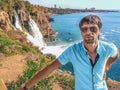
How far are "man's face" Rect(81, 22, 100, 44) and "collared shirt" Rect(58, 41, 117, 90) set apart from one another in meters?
0.10

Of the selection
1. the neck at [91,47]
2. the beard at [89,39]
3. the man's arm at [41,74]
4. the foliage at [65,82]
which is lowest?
the foliage at [65,82]

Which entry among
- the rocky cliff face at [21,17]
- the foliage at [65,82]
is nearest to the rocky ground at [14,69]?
the foliage at [65,82]

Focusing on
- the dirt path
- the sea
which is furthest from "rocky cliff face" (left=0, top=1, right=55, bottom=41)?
the dirt path

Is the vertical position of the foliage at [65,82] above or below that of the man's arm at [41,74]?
below

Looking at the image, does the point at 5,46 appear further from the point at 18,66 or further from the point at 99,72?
the point at 99,72

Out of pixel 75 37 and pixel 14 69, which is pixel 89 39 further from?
pixel 75 37

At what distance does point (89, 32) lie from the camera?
3.16 m

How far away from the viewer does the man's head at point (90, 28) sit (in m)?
3.16

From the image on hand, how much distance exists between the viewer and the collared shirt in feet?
10.4

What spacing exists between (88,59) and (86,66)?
0.23ft

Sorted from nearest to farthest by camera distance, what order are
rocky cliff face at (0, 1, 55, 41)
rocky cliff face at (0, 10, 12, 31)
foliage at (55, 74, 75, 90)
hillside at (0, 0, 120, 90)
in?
1. hillside at (0, 0, 120, 90)
2. foliage at (55, 74, 75, 90)
3. rocky cliff face at (0, 10, 12, 31)
4. rocky cliff face at (0, 1, 55, 41)

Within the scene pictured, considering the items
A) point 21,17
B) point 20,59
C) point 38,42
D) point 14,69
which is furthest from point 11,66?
point 21,17

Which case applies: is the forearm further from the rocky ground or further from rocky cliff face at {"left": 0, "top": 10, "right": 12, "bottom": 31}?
rocky cliff face at {"left": 0, "top": 10, "right": 12, "bottom": 31}

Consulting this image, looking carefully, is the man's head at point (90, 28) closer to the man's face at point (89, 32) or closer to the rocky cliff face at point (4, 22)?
the man's face at point (89, 32)
